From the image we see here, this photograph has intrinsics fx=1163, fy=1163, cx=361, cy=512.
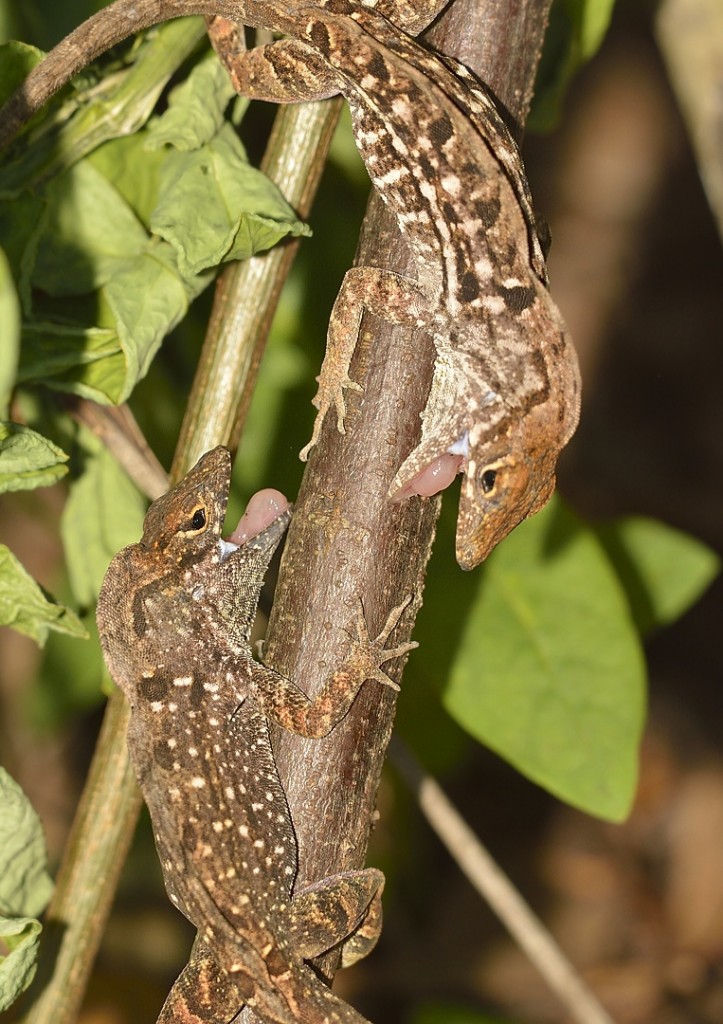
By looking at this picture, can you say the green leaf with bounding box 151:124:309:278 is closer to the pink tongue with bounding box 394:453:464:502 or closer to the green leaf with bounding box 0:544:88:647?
the pink tongue with bounding box 394:453:464:502

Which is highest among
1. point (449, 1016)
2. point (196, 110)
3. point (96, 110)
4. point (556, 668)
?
point (96, 110)

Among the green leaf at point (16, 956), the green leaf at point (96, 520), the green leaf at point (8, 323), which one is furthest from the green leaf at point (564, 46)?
the green leaf at point (16, 956)

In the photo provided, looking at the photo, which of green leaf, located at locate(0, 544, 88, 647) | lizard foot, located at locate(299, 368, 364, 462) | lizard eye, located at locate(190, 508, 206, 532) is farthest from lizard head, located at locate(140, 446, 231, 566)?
green leaf, located at locate(0, 544, 88, 647)

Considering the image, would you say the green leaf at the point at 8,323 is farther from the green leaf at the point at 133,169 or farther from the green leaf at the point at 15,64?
the green leaf at the point at 133,169

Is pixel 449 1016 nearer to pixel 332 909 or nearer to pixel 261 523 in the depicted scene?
pixel 332 909

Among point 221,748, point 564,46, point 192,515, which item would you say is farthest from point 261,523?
point 564,46

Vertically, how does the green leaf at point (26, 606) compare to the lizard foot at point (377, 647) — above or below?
above

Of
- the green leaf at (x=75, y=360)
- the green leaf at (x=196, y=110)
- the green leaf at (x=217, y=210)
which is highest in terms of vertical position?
the green leaf at (x=196, y=110)
